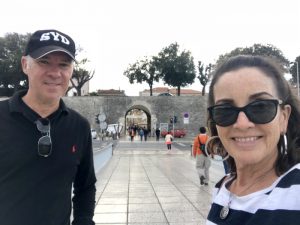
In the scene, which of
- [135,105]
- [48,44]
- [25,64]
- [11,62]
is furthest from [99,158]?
[11,62]

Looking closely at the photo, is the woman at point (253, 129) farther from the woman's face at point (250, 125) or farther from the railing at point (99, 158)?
→ the railing at point (99, 158)

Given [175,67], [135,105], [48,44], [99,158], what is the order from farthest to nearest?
[175,67] → [135,105] → [99,158] → [48,44]

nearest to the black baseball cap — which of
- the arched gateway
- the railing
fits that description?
the railing

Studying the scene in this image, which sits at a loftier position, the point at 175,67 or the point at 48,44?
the point at 175,67

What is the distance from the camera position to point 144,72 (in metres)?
60.7

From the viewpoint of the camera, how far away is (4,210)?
7.23ft

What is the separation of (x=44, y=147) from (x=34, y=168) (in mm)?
130

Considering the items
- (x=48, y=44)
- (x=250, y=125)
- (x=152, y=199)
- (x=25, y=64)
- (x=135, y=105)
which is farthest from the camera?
(x=135, y=105)

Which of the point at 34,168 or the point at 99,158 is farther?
the point at 99,158

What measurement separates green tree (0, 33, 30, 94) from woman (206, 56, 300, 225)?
5976 centimetres

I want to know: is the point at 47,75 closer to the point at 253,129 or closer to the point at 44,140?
the point at 44,140

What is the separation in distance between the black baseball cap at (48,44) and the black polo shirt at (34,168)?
313 millimetres

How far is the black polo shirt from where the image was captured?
2230 mm

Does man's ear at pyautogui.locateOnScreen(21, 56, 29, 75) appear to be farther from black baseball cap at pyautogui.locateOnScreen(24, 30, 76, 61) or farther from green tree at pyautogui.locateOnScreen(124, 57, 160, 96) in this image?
green tree at pyautogui.locateOnScreen(124, 57, 160, 96)
